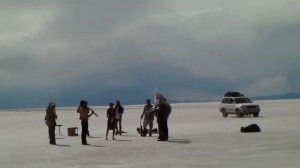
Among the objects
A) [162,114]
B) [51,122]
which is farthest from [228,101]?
[51,122]

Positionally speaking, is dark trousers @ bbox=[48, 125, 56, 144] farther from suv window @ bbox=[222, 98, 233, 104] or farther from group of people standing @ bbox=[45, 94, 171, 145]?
suv window @ bbox=[222, 98, 233, 104]

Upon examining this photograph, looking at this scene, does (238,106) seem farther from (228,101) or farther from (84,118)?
(84,118)

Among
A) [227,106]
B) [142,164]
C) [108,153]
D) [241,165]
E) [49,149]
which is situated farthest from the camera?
[227,106]

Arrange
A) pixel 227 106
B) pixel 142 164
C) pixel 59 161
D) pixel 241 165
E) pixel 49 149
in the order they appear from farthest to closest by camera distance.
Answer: pixel 227 106 → pixel 49 149 → pixel 59 161 → pixel 142 164 → pixel 241 165

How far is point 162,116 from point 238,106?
22.3 meters

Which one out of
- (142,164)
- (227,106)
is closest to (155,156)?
(142,164)

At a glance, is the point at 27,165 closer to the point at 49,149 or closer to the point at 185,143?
the point at 49,149

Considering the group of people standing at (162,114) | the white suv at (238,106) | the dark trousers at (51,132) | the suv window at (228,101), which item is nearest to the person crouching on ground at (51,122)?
the dark trousers at (51,132)

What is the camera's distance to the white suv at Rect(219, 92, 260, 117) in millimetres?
42719

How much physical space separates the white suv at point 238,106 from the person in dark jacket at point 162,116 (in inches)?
860

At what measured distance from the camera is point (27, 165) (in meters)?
14.6

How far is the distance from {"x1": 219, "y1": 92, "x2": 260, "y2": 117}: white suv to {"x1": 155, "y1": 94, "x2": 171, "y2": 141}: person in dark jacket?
2185 cm

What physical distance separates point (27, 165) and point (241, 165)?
6200 mm

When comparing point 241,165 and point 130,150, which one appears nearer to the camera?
point 241,165
